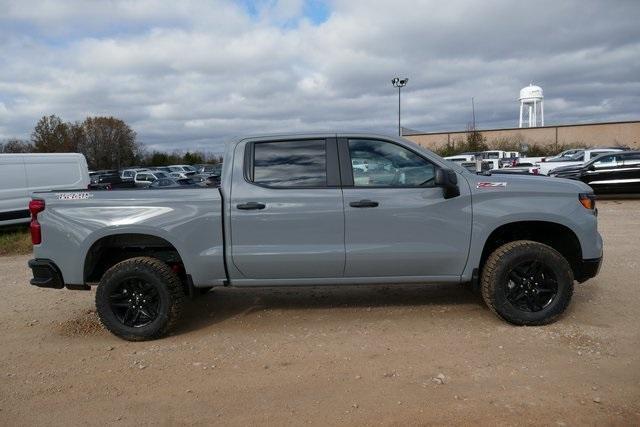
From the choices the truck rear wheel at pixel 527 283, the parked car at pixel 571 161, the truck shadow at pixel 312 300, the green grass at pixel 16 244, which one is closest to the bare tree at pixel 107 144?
the parked car at pixel 571 161

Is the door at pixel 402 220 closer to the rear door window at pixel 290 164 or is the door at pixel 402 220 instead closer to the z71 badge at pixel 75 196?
the rear door window at pixel 290 164

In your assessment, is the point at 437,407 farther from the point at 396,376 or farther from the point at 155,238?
the point at 155,238

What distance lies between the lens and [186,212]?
477 centimetres

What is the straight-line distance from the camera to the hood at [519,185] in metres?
4.82

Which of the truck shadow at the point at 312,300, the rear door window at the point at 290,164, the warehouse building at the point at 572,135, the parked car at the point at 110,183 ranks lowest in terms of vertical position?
the truck shadow at the point at 312,300

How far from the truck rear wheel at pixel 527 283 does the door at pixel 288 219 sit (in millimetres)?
1390

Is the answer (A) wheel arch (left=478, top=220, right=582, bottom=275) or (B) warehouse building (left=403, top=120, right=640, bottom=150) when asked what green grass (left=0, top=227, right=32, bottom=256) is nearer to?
(A) wheel arch (left=478, top=220, right=582, bottom=275)

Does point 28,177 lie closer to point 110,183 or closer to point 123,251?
point 110,183

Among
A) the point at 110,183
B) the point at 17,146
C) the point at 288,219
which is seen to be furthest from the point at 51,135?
the point at 288,219

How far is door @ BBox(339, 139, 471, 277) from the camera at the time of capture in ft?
15.7

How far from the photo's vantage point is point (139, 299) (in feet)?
16.1

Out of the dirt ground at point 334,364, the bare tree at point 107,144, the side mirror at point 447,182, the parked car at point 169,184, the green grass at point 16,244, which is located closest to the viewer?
the dirt ground at point 334,364

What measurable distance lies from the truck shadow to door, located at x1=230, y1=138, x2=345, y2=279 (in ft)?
3.18

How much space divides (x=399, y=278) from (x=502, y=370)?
49.4 inches
